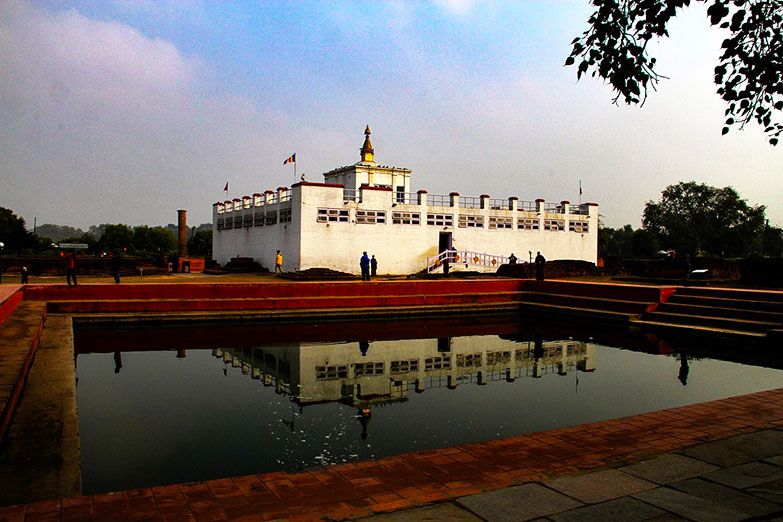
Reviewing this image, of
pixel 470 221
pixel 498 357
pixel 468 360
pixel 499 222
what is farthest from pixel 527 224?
pixel 468 360

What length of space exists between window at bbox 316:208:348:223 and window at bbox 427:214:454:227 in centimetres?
530

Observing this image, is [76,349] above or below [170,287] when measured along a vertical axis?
below

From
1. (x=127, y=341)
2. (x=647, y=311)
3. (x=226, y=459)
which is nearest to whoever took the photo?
(x=226, y=459)

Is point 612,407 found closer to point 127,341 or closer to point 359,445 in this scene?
point 359,445

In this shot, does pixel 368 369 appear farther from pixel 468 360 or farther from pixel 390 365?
pixel 468 360

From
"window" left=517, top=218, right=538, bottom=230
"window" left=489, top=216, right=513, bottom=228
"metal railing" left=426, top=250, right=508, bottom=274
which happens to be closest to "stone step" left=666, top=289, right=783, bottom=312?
"metal railing" left=426, top=250, right=508, bottom=274

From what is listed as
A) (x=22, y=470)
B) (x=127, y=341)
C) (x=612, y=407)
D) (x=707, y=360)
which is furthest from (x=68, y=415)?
(x=707, y=360)

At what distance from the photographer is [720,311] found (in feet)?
48.1

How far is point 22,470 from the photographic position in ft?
14.7

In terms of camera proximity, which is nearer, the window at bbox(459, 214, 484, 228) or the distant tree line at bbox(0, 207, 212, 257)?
the window at bbox(459, 214, 484, 228)

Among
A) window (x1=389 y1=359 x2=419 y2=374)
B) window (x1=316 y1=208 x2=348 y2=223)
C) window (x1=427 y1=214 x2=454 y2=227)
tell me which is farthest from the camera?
window (x1=427 y1=214 x2=454 y2=227)

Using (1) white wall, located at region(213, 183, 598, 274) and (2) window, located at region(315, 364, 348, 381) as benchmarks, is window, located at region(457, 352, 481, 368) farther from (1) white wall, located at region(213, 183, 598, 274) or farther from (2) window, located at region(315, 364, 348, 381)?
→ (1) white wall, located at region(213, 183, 598, 274)

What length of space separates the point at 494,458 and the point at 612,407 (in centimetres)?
408

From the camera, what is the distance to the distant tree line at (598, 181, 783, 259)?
67.9 m
